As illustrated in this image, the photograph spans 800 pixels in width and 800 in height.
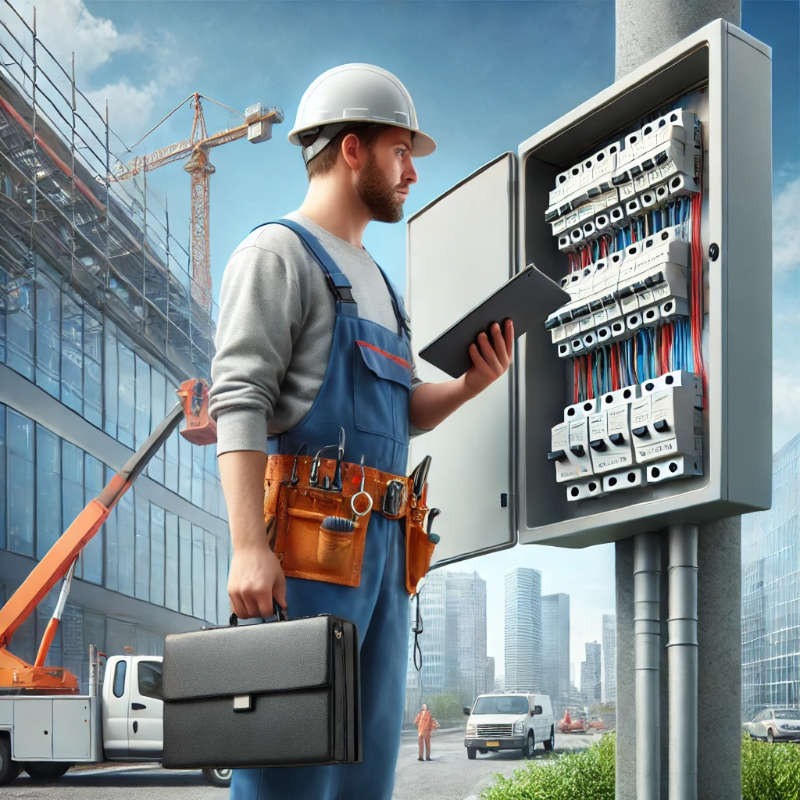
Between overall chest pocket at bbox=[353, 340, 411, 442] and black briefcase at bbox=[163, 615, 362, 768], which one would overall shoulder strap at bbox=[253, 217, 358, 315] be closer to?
overall chest pocket at bbox=[353, 340, 411, 442]

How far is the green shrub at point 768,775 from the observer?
3309mm

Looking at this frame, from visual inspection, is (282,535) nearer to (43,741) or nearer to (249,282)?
(249,282)

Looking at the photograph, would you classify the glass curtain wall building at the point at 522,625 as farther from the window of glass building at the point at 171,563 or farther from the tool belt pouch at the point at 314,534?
the tool belt pouch at the point at 314,534

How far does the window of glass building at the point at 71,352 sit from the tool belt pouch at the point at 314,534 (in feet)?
43.9

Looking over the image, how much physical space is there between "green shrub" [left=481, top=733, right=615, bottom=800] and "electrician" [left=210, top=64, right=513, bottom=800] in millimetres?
2132

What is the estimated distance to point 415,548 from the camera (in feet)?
5.46

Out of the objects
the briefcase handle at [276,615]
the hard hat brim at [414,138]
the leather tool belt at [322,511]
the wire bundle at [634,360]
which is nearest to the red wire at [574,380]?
the wire bundle at [634,360]

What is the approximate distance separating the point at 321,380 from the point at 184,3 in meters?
26.9

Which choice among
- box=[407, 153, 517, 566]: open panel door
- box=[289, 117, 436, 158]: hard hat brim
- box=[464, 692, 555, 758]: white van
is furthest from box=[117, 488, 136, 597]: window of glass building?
box=[289, 117, 436, 158]: hard hat brim

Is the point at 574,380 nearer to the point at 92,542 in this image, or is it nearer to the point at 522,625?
the point at 92,542

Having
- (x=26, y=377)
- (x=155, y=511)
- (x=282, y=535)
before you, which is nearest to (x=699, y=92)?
(x=282, y=535)

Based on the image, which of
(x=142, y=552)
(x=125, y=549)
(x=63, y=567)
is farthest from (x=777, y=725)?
(x=63, y=567)

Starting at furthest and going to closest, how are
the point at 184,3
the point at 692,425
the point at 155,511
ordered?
the point at 184,3
the point at 155,511
the point at 692,425

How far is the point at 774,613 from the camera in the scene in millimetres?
23891
